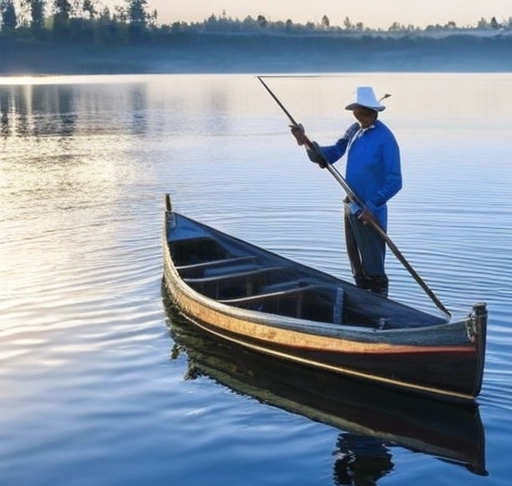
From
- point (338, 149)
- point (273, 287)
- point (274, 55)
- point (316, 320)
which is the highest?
point (274, 55)

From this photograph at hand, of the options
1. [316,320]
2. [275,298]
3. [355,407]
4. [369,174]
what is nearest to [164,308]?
[275,298]

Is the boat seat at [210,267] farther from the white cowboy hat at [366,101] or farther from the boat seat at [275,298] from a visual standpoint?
the white cowboy hat at [366,101]

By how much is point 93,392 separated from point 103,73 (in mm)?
115166

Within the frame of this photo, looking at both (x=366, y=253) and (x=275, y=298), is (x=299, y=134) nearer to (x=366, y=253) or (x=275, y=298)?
(x=366, y=253)

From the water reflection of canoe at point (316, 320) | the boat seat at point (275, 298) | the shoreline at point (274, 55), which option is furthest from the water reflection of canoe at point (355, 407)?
the shoreline at point (274, 55)

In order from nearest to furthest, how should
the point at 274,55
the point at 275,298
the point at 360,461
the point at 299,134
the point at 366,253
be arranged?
the point at 360,461, the point at 275,298, the point at 299,134, the point at 366,253, the point at 274,55

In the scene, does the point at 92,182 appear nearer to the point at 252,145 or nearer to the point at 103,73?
the point at 252,145

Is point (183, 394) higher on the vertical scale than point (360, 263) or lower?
lower

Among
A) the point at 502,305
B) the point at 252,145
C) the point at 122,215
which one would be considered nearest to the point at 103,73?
the point at 252,145

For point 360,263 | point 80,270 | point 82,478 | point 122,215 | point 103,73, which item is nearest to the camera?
point 82,478

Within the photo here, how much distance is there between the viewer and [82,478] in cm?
709

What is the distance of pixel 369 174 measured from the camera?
32.0ft

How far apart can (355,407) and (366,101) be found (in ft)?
9.93

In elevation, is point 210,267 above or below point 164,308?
above
